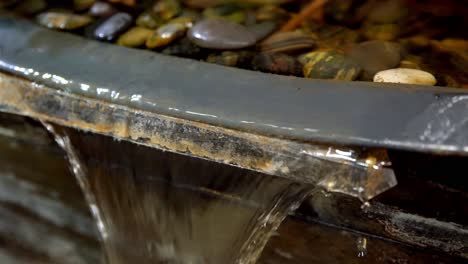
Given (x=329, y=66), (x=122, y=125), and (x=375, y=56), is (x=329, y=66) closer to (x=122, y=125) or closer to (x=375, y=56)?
(x=375, y=56)

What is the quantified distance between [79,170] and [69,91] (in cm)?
34

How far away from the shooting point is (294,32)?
142 cm

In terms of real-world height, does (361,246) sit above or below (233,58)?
below

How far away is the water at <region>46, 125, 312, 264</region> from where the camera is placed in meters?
1.28

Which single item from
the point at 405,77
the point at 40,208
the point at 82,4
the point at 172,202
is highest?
the point at 405,77

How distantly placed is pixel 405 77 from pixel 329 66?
17cm

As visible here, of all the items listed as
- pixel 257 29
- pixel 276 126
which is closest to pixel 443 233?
pixel 276 126

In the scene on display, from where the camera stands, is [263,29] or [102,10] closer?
[263,29]

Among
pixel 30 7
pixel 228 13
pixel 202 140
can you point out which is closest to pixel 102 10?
pixel 30 7

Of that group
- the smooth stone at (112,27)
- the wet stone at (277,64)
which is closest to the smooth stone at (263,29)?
the wet stone at (277,64)

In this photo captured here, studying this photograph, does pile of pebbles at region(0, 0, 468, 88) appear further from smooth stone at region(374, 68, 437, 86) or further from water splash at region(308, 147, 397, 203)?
water splash at region(308, 147, 397, 203)

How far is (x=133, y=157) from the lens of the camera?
1394mm

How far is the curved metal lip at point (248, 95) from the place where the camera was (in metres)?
0.93

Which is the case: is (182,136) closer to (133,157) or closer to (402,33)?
(133,157)
